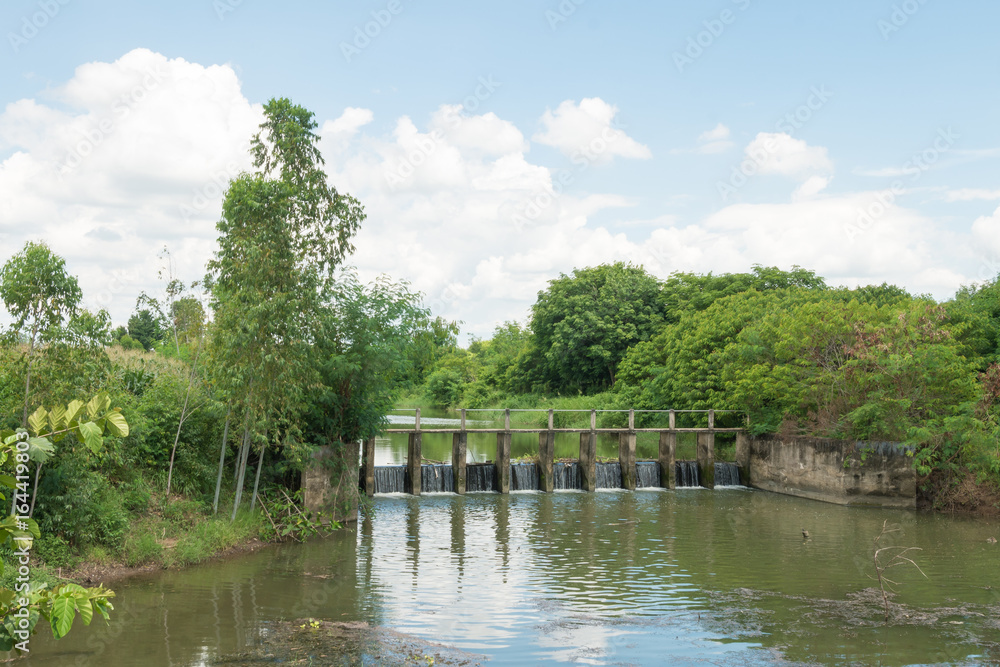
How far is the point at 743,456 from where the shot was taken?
1161 inches

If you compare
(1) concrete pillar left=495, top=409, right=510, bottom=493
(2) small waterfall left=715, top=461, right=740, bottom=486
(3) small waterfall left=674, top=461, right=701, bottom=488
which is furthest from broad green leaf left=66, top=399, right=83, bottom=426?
(2) small waterfall left=715, top=461, right=740, bottom=486

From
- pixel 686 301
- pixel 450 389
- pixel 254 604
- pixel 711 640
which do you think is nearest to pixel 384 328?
pixel 254 604

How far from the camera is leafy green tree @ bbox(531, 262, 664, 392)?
48406 mm

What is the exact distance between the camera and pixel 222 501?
698 inches

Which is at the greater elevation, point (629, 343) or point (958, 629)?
point (629, 343)

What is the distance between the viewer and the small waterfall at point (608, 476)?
28438 millimetres

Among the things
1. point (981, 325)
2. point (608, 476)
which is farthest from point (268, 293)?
point (981, 325)

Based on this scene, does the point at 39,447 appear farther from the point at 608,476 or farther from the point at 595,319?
the point at 595,319

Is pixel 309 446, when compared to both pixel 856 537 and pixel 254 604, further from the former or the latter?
pixel 856 537

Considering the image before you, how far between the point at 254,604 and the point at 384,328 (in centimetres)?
811

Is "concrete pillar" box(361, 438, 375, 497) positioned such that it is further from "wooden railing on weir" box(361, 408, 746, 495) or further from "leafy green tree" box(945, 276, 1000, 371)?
"leafy green tree" box(945, 276, 1000, 371)

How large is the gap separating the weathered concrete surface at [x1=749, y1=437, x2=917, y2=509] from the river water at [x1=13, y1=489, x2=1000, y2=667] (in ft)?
7.28

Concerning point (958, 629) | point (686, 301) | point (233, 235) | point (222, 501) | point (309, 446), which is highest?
point (686, 301)

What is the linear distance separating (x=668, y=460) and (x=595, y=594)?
605 inches
